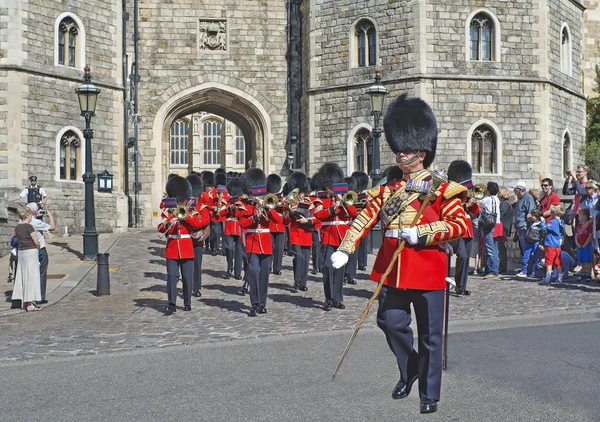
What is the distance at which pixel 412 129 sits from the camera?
18.3 ft

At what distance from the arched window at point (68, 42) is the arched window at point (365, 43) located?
8507mm

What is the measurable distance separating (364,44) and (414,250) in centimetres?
2088

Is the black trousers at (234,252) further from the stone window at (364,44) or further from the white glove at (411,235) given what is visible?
the stone window at (364,44)

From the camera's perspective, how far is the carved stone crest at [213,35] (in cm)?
2850

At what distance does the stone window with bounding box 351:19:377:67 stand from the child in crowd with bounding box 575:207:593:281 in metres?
13.1

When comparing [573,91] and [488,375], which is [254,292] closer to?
[488,375]

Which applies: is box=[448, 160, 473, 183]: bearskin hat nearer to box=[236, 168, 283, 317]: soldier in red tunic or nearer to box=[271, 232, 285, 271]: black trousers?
box=[236, 168, 283, 317]: soldier in red tunic

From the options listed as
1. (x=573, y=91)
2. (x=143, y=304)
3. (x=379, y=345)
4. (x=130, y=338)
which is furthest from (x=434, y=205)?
(x=573, y=91)

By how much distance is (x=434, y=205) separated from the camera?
17.7 ft

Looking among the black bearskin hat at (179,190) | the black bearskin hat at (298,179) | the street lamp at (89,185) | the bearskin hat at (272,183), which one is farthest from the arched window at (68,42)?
the black bearskin hat at (179,190)

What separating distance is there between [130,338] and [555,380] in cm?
438

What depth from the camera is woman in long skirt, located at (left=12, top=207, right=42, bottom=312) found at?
418 inches

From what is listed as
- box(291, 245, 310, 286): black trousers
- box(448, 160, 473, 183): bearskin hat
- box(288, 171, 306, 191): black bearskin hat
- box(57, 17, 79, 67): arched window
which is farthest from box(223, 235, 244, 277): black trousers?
box(57, 17, 79, 67): arched window

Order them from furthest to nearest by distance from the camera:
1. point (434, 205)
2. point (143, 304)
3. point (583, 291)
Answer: point (583, 291)
point (143, 304)
point (434, 205)
